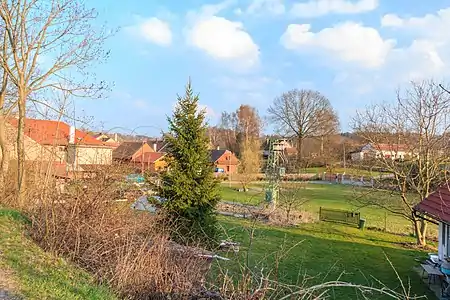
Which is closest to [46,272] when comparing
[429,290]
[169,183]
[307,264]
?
[169,183]

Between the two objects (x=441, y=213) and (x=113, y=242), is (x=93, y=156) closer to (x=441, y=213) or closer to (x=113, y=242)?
(x=113, y=242)

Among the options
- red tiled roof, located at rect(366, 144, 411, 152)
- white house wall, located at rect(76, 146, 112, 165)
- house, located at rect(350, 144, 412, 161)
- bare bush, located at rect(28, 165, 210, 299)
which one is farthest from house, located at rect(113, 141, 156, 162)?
house, located at rect(350, 144, 412, 161)

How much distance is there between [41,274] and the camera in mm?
5422

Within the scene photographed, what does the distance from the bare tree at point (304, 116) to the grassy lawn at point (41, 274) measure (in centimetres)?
5058

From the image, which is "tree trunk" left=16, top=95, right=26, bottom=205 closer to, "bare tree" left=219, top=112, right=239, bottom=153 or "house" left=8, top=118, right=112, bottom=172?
"house" left=8, top=118, right=112, bottom=172

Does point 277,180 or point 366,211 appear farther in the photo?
point 366,211

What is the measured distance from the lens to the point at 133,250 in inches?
259

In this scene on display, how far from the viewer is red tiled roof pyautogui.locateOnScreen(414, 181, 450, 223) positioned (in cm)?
1131

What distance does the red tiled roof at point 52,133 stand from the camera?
976 cm

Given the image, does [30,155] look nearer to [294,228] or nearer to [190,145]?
[190,145]

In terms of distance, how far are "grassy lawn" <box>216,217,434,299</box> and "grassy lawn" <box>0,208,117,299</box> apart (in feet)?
8.13

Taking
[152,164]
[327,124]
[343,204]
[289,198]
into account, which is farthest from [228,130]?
[152,164]

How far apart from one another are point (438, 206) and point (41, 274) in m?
11.9

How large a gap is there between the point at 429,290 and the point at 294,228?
35.2ft
